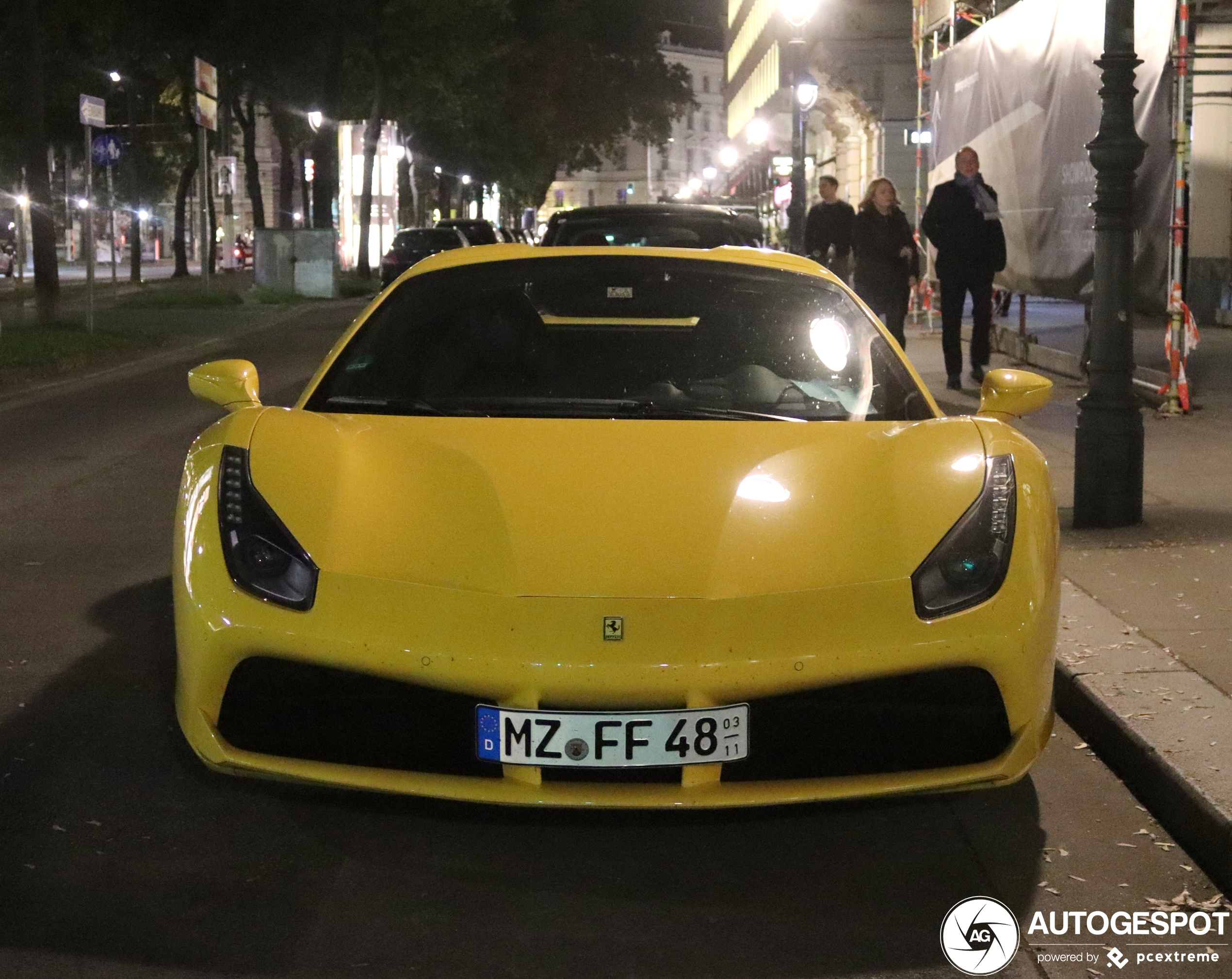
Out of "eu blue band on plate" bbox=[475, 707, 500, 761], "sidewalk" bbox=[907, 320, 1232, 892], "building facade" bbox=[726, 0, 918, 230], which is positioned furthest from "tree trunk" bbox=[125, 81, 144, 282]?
"eu blue band on plate" bbox=[475, 707, 500, 761]

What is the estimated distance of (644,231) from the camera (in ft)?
38.0

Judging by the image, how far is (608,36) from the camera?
6278 cm

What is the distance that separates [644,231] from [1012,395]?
6904mm

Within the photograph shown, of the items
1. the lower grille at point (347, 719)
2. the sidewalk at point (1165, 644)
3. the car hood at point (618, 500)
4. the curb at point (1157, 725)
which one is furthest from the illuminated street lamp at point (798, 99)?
the lower grille at point (347, 719)

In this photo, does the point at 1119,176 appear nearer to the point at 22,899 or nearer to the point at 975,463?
the point at 975,463

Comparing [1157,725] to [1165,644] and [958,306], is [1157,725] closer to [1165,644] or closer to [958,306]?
[1165,644]

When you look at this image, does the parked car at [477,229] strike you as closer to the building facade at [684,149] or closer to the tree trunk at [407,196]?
the tree trunk at [407,196]

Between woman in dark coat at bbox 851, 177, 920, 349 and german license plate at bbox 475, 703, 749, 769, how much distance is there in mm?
11880

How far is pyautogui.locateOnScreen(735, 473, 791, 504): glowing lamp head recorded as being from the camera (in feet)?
12.8

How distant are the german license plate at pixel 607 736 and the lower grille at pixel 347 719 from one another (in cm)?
8

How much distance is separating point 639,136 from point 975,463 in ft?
214

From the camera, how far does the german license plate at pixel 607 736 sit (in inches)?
138

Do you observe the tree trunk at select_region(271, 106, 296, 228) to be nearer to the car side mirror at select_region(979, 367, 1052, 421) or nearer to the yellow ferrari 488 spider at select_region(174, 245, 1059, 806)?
the car side mirror at select_region(979, 367, 1052, 421)

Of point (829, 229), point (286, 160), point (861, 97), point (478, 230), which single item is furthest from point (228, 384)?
point (286, 160)
